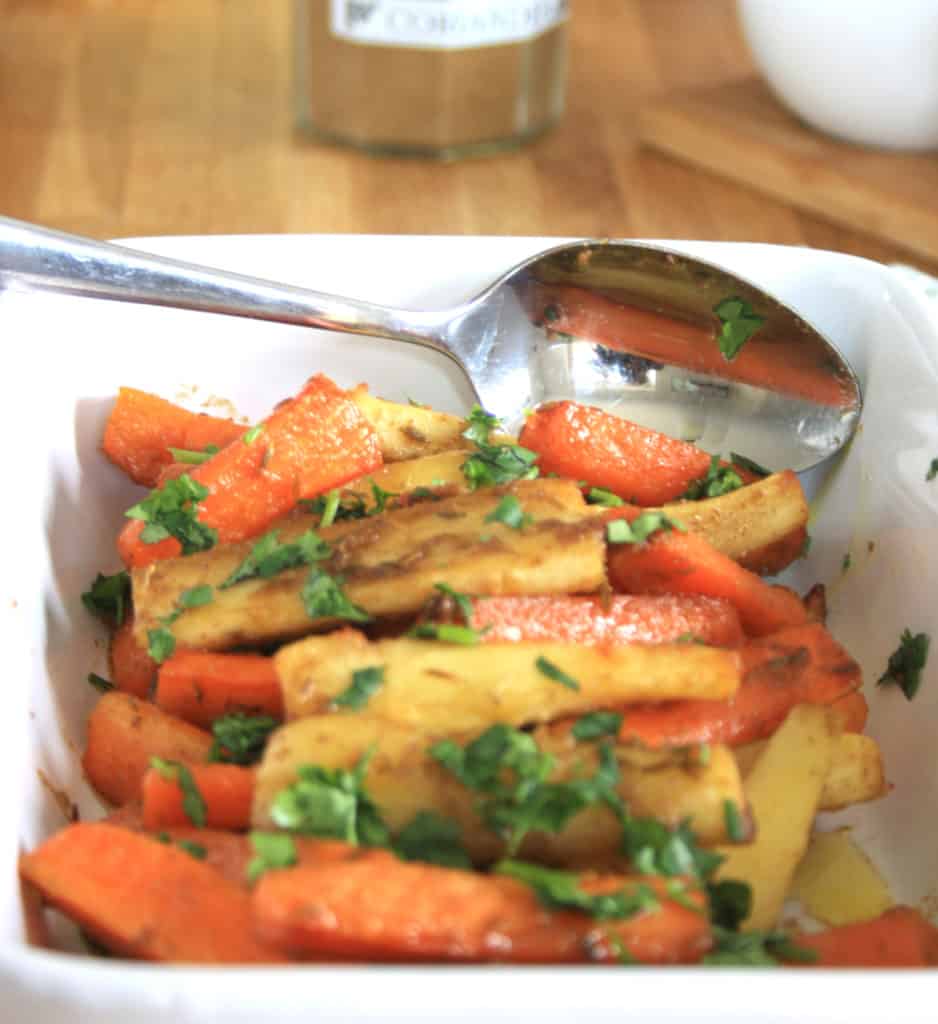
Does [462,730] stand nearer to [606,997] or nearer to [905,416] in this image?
[606,997]

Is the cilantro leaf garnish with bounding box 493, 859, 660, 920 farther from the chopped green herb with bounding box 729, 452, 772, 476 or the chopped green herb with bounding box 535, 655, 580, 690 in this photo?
the chopped green herb with bounding box 729, 452, 772, 476

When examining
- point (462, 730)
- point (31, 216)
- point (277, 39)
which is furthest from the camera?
point (277, 39)

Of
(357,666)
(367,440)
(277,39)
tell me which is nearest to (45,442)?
(367,440)

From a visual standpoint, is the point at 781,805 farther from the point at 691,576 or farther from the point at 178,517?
the point at 178,517

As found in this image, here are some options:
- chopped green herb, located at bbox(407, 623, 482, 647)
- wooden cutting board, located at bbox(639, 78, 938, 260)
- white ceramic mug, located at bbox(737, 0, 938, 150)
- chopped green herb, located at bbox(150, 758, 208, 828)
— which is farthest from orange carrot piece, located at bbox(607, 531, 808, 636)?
white ceramic mug, located at bbox(737, 0, 938, 150)

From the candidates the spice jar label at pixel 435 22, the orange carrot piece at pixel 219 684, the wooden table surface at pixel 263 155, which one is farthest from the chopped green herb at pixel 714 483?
the spice jar label at pixel 435 22
